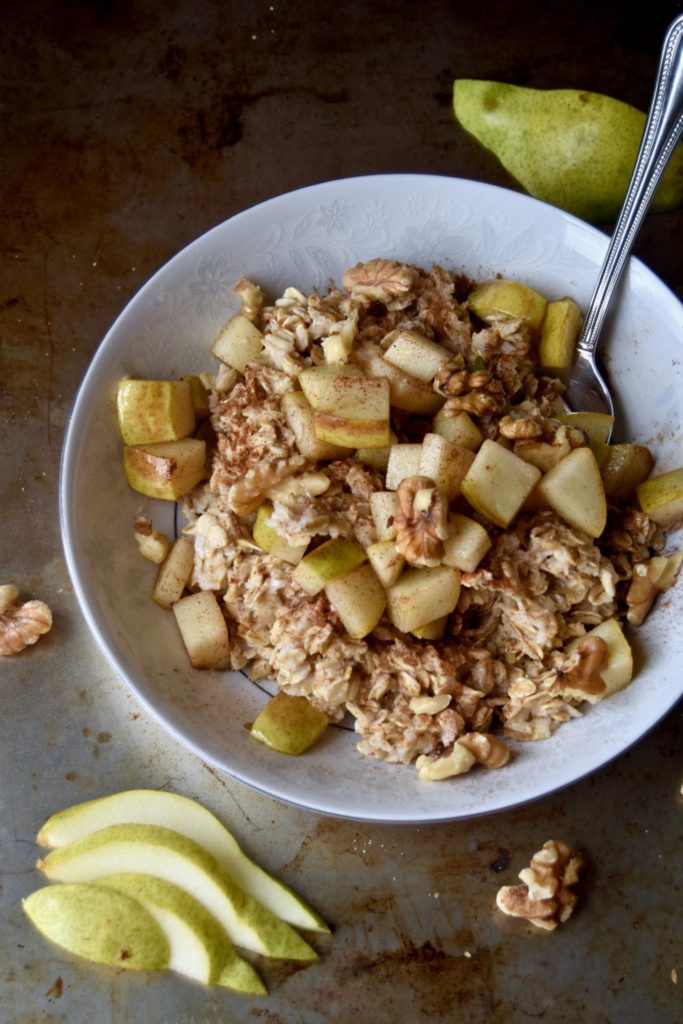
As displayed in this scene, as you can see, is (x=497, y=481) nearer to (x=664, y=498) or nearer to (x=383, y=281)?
(x=664, y=498)

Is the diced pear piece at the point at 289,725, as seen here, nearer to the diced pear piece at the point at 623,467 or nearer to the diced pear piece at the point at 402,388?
the diced pear piece at the point at 402,388

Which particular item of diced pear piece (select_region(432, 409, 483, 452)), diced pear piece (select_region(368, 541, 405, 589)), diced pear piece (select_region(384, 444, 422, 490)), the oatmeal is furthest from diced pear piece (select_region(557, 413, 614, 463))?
diced pear piece (select_region(368, 541, 405, 589))

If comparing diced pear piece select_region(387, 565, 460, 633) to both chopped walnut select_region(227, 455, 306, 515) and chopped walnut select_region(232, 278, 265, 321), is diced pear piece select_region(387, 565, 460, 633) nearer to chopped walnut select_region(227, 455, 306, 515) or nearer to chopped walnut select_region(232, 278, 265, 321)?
chopped walnut select_region(227, 455, 306, 515)

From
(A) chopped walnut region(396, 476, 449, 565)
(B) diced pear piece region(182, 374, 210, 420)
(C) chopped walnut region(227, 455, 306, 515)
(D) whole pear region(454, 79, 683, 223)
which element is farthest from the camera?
(D) whole pear region(454, 79, 683, 223)

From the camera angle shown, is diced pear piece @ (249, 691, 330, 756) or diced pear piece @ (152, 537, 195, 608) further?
diced pear piece @ (152, 537, 195, 608)

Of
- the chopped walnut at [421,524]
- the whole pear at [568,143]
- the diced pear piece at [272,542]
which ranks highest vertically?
the whole pear at [568,143]

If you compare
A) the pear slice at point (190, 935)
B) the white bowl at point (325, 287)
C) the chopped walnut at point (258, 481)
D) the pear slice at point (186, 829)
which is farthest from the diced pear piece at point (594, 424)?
the pear slice at point (190, 935)
